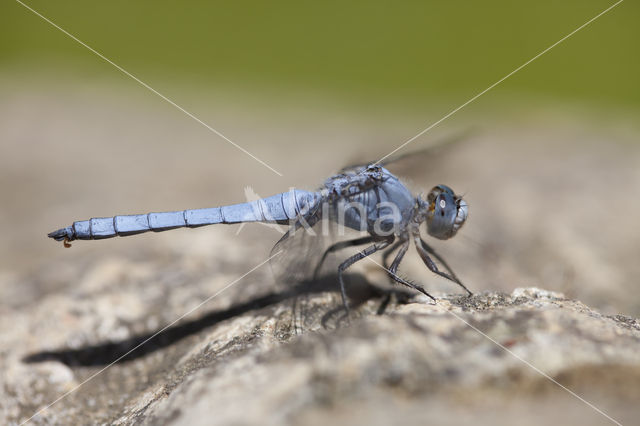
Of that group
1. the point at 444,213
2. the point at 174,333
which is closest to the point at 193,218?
the point at 174,333

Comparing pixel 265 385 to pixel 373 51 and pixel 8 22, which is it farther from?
pixel 8 22

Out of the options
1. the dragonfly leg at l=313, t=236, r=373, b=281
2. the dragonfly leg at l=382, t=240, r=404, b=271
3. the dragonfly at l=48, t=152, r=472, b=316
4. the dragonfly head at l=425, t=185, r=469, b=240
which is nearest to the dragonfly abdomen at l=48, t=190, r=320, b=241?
the dragonfly at l=48, t=152, r=472, b=316

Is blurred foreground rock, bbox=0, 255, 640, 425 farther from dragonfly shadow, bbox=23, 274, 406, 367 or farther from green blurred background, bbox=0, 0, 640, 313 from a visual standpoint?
green blurred background, bbox=0, 0, 640, 313


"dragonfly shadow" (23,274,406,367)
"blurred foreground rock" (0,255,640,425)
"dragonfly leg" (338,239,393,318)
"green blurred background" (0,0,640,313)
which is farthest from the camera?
"green blurred background" (0,0,640,313)

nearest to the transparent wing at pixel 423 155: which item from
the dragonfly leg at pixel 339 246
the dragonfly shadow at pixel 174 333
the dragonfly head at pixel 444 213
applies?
the dragonfly head at pixel 444 213

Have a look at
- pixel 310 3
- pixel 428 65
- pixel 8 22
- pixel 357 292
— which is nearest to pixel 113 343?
pixel 357 292

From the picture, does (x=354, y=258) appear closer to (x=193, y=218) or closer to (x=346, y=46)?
(x=193, y=218)

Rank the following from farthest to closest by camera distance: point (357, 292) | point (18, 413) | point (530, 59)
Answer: point (530, 59)
point (357, 292)
point (18, 413)
